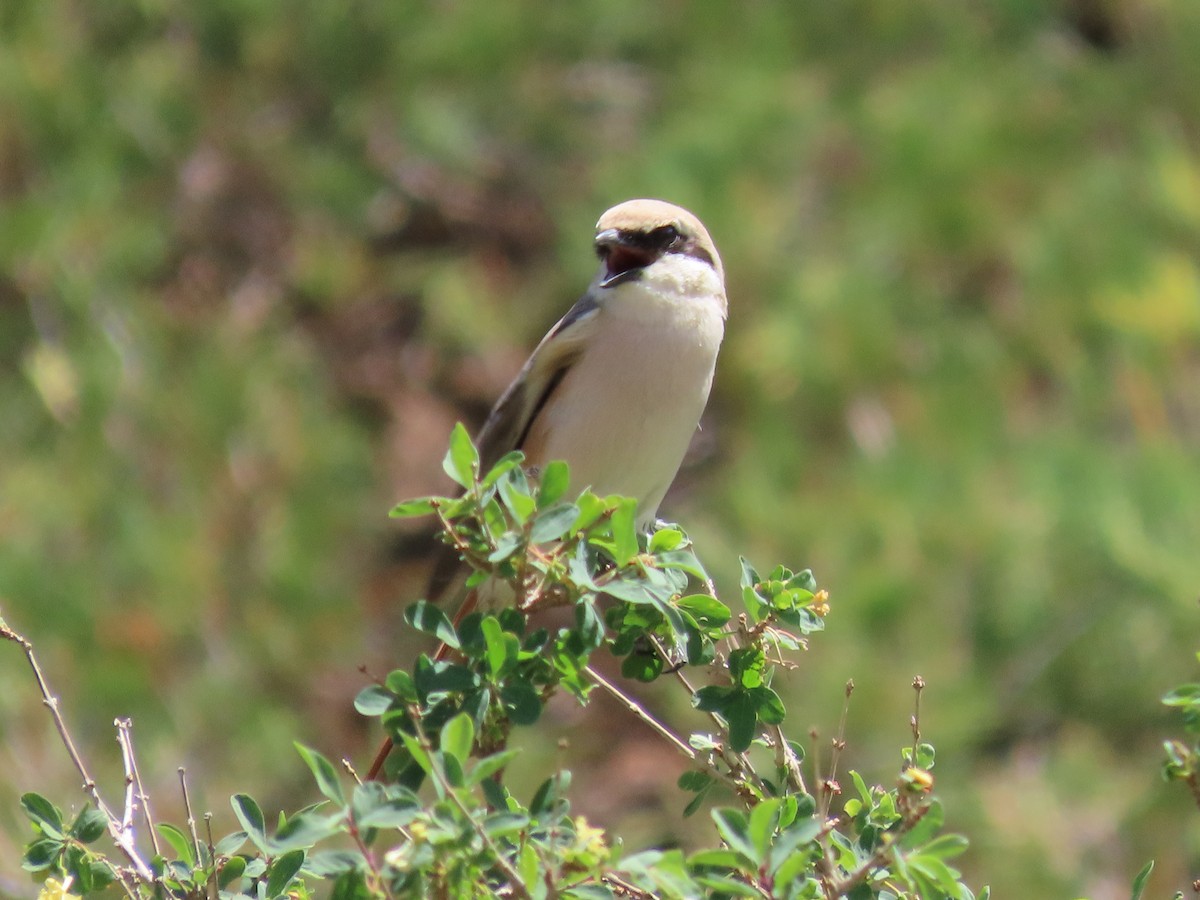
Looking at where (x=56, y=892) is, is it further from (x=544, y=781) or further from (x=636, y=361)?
(x=636, y=361)

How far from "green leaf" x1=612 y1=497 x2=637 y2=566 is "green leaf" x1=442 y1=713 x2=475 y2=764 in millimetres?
219

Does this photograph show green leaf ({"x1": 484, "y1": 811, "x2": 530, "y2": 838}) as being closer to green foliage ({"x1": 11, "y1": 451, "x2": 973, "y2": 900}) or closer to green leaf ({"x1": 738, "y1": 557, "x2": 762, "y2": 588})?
green foliage ({"x1": 11, "y1": 451, "x2": 973, "y2": 900})

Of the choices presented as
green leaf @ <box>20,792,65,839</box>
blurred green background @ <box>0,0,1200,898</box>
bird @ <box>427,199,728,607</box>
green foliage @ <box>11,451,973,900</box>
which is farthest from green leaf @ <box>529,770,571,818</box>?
blurred green background @ <box>0,0,1200,898</box>

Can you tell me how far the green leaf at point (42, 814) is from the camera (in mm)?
1324

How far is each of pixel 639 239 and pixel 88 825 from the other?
4.74 feet

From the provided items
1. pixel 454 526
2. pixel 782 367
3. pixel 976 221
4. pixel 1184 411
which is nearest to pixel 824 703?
pixel 782 367

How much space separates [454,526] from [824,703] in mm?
2440

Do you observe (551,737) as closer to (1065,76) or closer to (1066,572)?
(1066,572)

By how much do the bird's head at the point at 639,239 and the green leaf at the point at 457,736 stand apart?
4.61 ft

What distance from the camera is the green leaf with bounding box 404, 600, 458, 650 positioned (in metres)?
1.28

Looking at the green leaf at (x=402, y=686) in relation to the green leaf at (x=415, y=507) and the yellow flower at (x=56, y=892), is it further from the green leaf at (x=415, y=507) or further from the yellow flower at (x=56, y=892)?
the yellow flower at (x=56, y=892)

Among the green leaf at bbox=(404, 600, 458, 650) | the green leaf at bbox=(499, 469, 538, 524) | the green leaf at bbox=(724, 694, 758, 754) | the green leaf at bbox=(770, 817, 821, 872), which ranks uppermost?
the green leaf at bbox=(499, 469, 538, 524)

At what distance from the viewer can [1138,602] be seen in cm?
378

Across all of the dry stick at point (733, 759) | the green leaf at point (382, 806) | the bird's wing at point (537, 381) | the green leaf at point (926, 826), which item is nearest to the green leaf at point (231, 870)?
the green leaf at point (382, 806)
